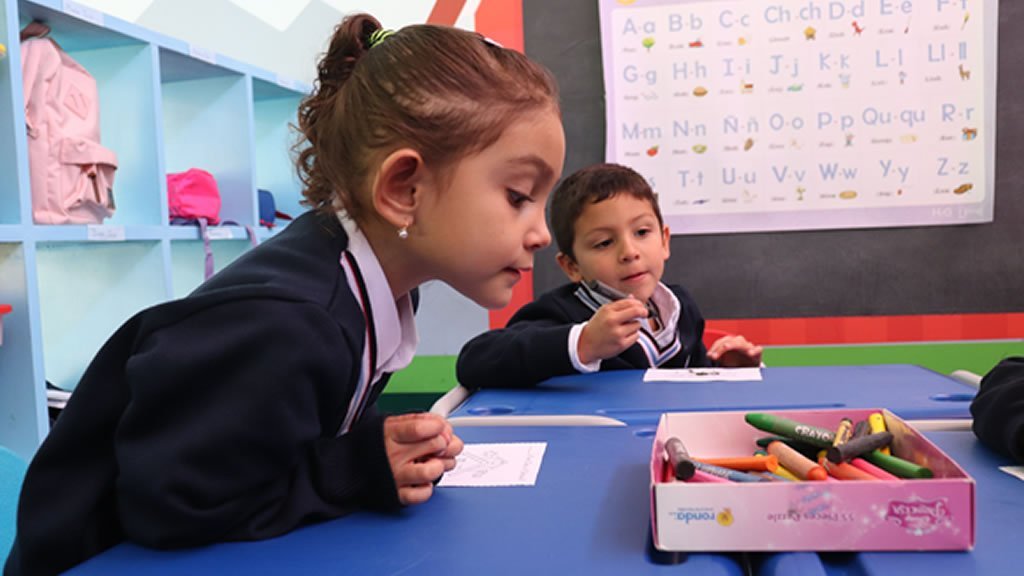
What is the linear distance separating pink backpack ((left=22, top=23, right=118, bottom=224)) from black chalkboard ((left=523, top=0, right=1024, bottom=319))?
127 cm

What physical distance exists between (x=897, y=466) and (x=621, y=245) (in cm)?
107

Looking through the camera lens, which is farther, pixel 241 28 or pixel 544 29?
pixel 241 28

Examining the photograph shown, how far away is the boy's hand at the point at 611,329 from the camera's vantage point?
1.23 meters

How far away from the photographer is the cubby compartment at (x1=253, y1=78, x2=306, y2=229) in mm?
2914

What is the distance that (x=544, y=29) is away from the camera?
2521 millimetres

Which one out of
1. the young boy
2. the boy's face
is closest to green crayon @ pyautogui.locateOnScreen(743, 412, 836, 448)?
the young boy

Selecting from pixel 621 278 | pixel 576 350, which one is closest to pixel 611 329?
pixel 576 350

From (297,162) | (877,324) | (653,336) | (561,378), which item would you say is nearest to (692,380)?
(561,378)

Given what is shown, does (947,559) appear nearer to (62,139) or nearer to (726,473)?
(726,473)

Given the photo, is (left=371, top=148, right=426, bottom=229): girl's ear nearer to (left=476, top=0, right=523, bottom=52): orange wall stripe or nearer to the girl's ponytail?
the girl's ponytail

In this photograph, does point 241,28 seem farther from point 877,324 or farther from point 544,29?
point 877,324

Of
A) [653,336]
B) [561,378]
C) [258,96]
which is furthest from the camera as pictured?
[258,96]

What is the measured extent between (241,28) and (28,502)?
2.52 metres

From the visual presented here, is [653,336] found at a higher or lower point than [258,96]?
lower
